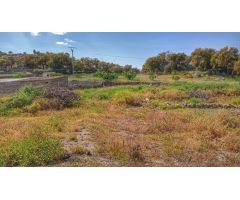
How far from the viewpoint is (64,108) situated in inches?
259

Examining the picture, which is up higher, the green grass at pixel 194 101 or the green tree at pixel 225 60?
the green tree at pixel 225 60

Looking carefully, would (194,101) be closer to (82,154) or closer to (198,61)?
(198,61)

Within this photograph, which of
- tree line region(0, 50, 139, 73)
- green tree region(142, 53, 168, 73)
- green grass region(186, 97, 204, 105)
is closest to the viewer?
tree line region(0, 50, 139, 73)

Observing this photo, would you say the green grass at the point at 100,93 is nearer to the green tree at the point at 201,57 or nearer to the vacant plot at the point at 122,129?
the vacant plot at the point at 122,129

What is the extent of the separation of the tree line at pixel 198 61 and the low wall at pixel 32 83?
1.63 m

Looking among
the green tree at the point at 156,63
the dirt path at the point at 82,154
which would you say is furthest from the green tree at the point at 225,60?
the dirt path at the point at 82,154

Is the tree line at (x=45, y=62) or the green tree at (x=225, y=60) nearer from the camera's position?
the tree line at (x=45, y=62)

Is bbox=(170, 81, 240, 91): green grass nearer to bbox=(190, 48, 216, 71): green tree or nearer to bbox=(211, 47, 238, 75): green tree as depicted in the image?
bbox=(211, 47, 238, 75): green tree

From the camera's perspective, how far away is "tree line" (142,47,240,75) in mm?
5335

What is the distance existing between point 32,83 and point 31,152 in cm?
199

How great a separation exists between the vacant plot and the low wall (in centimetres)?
22

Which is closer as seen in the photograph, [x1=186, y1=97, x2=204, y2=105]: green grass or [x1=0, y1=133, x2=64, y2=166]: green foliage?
[x1=0, y1=133, x2=64, y2=166]: green foliage

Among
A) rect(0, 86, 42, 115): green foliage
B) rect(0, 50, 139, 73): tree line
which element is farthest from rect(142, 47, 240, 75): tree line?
rect(0, 86, 42, 115): green foliage

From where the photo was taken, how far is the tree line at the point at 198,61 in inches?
210
